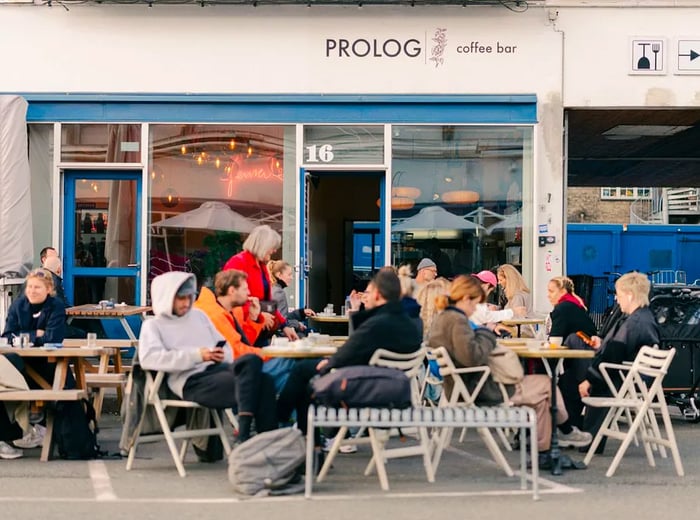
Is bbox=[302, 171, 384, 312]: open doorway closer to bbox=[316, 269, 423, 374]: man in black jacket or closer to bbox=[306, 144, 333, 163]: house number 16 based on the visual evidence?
bbox=[306, 144, 333, 163]: house number 16

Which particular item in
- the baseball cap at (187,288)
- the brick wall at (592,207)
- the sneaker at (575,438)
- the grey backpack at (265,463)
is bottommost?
the sneaker at (575,438)

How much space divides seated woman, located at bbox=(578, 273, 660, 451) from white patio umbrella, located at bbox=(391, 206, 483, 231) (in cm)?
481

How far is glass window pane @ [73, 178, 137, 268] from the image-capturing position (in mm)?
14578

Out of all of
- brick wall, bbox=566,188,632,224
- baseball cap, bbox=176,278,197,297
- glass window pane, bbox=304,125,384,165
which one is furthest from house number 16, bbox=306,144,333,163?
brick wall, bbox=566,188,632,224

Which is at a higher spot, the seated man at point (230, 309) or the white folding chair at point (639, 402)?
the seated man at point (230, 309)

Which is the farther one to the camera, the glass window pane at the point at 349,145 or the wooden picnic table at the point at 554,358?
the glass window pane at the point at 349,145

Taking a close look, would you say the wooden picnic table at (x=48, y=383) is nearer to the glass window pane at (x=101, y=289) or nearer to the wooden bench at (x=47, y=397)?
the wooden bench at (x=47, y=397)

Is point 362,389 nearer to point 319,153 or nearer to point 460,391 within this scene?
point 460,391

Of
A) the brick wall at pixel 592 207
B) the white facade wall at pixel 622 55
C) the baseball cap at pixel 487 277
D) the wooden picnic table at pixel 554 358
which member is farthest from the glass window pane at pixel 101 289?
the brick wall at pixel 592 207

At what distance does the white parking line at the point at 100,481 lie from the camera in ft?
24.3

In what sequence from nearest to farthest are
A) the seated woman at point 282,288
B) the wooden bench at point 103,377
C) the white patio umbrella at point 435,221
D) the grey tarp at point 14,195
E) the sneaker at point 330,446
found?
the sneaker at point 330,446 < the wooden bench at point 103,377 < the seated woman at point 282,288 < the grey tarp at point 14,195 < the white patio umbrella at point 435,221

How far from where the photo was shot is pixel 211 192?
14.5 m

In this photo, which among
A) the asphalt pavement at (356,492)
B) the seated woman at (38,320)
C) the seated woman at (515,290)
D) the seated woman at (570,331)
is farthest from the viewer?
the seated woman at (515,290)

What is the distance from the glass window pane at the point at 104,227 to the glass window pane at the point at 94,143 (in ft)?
1.08
